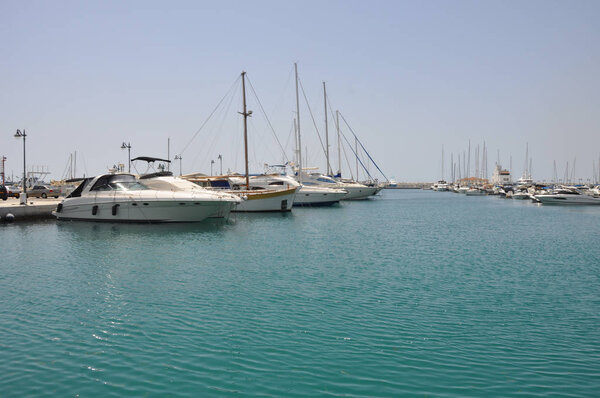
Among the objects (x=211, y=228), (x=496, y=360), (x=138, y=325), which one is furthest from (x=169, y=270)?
(x=211, y=228)

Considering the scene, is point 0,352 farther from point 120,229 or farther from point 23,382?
point 120,229

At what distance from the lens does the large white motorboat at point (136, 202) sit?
34.6 metres

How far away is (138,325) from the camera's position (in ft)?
36.5

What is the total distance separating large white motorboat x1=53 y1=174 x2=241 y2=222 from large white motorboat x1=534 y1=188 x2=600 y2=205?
59.6 m

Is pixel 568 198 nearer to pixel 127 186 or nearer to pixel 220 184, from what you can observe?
pixel 220 184

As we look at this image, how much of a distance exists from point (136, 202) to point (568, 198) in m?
67.9

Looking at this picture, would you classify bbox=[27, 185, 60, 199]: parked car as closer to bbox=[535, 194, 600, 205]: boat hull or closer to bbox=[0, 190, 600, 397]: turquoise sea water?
bbox=[0, 190, 600, 397]: turquoise sea water

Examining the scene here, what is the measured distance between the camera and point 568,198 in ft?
237

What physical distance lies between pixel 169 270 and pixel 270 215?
1152 inches

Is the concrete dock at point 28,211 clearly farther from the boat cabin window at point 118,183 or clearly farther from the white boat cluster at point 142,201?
the boat cabin window at point 118,183

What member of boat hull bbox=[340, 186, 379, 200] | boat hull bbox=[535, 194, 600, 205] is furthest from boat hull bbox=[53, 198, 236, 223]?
boat hull bbox=[535, 194, 600, 205]

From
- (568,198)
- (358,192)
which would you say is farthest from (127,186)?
(568,198)

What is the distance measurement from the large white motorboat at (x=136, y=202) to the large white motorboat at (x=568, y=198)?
5956 centimetres

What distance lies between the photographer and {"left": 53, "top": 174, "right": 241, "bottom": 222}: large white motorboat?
→ 34.6 meters
